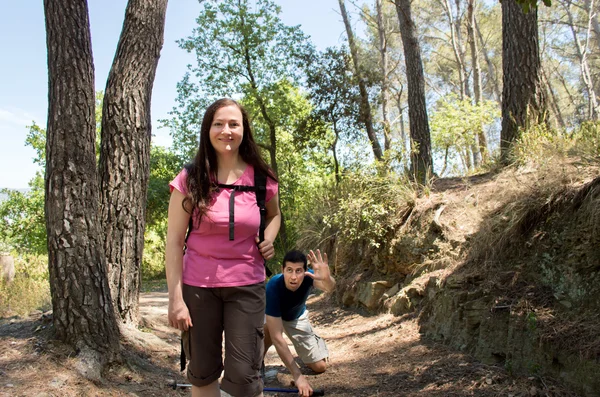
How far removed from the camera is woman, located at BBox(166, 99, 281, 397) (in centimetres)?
237

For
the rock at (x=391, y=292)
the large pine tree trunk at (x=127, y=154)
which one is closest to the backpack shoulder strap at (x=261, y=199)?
the large pine tree trunk at (x=127, y=154)

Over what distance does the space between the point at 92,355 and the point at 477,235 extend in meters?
3.63

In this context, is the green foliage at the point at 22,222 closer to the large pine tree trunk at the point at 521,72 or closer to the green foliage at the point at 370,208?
the green foliage at the point at 370,208

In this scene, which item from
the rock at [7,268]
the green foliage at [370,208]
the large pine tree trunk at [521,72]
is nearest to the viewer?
the green foliage at [370,208]

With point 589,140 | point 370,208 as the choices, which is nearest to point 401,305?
point 370,208

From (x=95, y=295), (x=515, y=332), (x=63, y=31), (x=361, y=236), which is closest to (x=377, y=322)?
(x=361, y=236)

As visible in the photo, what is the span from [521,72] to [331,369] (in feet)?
18.4

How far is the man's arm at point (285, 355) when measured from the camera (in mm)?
3828

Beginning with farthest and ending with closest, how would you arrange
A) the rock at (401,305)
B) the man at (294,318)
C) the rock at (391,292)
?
the rock at (391,292) < the rock at (401,305) < the man at (294,318)

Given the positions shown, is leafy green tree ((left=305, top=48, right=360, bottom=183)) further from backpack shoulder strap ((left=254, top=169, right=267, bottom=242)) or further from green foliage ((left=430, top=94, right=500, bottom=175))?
backpack shoulder strap ((left=254, top=169, right=267, bottom=242))

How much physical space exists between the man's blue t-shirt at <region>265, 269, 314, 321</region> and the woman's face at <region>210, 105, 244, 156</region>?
2.02 metres

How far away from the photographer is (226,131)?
2.51 meters

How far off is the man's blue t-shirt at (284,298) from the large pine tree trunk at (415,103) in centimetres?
447

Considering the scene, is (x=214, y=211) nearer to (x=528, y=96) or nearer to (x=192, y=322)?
(x=192, y=322)
